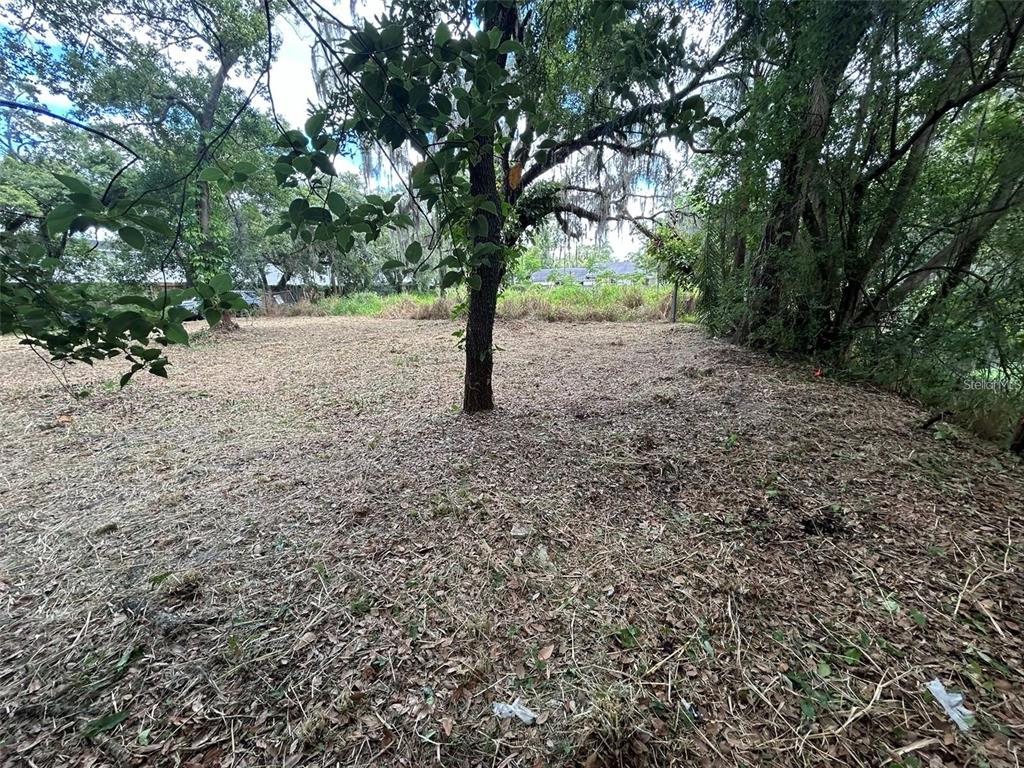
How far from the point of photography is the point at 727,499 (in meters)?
1.49

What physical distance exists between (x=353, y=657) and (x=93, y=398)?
11.7 feet

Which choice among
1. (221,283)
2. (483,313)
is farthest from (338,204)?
(483,313)

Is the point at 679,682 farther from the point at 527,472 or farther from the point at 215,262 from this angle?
the point at 215,262

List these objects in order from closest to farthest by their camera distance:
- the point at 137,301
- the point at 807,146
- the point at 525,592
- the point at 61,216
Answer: the point at 61,216
the point at 137,301
the point at 525,592
the point at 807,146

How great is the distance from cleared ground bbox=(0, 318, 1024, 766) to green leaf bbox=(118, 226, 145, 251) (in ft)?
3.24

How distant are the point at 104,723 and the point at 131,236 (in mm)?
1043

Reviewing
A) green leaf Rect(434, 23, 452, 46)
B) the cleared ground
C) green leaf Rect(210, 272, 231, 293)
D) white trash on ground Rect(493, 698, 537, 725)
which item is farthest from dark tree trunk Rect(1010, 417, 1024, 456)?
green leaf Rect(210, 272, 231, 293)

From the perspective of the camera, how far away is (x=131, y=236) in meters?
0.65

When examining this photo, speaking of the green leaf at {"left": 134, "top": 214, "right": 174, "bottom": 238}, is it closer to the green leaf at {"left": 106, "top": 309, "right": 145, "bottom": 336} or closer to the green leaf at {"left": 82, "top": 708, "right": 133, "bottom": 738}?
the green leaf at {"left": 106, "top": 309, "right": 145, "bottom": 336}

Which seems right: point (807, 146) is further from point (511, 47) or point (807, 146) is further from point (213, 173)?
point (213, 173)

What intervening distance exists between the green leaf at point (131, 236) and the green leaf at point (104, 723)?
1016 mm

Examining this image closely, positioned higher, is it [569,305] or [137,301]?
[137,301]

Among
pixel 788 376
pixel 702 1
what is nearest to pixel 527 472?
pixel 788 376

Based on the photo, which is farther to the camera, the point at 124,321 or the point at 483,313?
the point at 483,313
